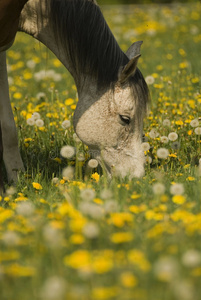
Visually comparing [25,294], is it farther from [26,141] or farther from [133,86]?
[26,141]

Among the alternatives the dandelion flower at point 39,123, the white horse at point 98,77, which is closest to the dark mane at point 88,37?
the white horse at point 98,77

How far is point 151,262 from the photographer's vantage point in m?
2.13

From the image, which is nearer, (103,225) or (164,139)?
(103,225)

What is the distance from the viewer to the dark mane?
390cm

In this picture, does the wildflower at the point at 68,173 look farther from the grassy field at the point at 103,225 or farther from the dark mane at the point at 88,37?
the dark mane at the point at 88,37

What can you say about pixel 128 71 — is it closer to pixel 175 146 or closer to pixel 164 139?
pixel 164 139

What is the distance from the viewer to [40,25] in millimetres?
4109

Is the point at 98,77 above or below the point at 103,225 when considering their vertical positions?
above

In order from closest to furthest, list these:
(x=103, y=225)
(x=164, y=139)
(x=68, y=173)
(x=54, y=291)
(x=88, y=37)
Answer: (x=54, y=291) < (x=103, y=225) < (x=68, y=173) < (x=88, y=37) < (x=164, y=139)

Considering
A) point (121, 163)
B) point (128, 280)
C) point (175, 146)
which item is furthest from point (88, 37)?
point (128, 280)

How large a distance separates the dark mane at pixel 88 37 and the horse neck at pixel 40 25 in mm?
79

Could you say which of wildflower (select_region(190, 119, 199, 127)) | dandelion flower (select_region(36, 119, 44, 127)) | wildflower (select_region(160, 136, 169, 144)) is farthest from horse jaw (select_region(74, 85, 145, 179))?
dandelion flower (select_region(36, 119, 44, 127))

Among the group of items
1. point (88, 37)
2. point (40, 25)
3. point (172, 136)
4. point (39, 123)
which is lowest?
point (172, 136)

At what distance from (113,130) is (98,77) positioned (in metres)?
0.41
